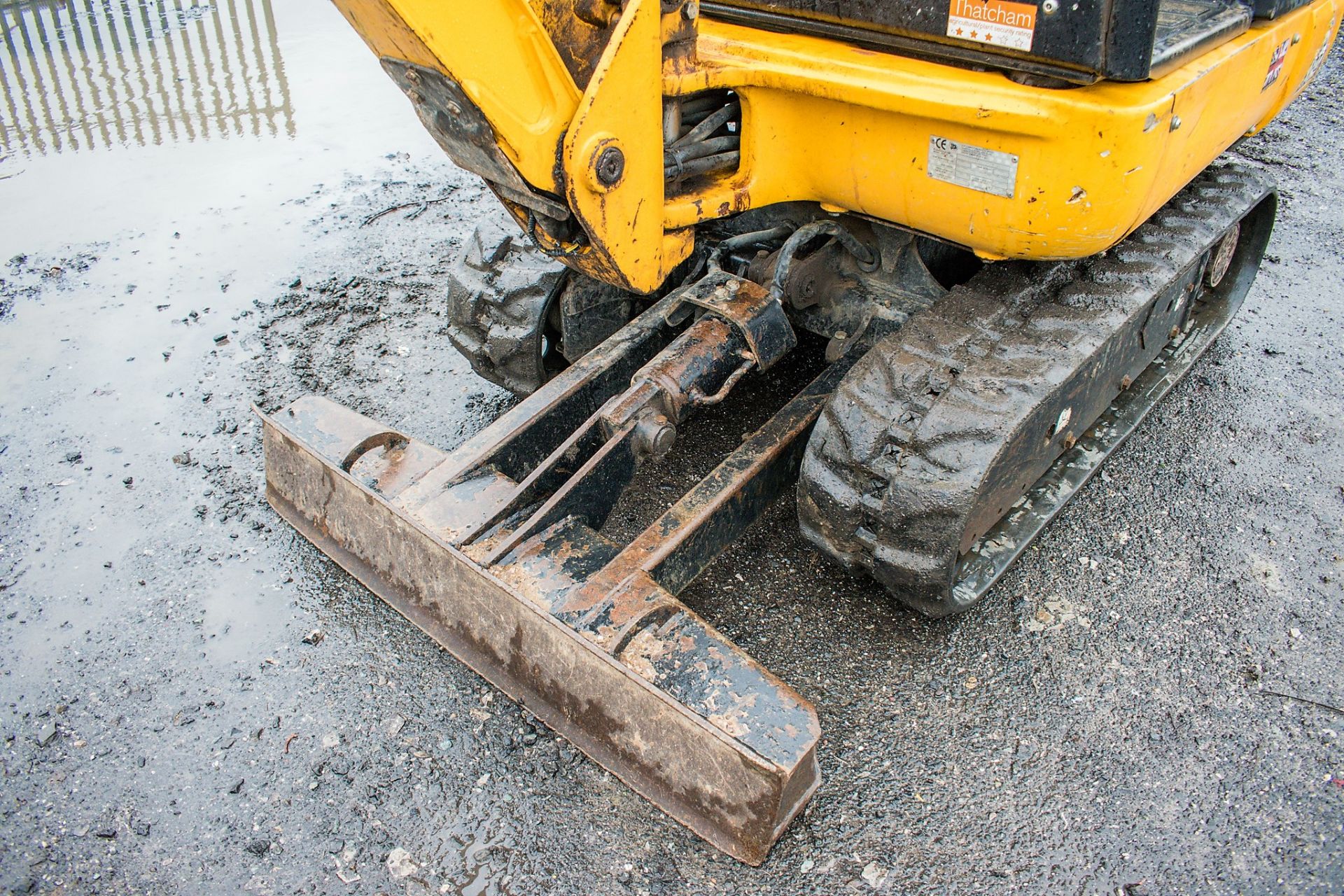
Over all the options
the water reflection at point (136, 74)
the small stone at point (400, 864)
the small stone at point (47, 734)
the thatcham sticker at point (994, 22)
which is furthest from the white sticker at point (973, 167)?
the water reflection at point (136, 74)

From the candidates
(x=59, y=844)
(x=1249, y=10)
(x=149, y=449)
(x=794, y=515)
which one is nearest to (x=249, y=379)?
(x=149, y=449)

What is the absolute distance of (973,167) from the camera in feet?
8.02

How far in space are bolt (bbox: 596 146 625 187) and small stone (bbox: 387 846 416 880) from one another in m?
1.75

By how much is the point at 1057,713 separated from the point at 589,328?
1995 mm

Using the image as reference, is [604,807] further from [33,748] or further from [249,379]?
[249,379]

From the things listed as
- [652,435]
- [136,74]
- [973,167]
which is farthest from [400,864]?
[136,74]

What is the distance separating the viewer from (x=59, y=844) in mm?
2480

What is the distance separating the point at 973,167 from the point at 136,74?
6.87 meters

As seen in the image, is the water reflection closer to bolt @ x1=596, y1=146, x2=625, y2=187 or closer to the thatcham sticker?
bolt @ x1=596, y1=146, x2=625, y2=187

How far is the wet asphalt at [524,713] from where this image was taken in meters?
2.43

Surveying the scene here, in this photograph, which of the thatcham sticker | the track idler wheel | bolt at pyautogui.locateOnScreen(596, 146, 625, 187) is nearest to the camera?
the thatcham sticker

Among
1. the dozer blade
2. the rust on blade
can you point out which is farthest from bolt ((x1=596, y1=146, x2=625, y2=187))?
the rust on blade

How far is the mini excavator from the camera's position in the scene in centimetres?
225

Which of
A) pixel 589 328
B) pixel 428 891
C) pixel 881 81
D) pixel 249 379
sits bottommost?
pixel 428 891
